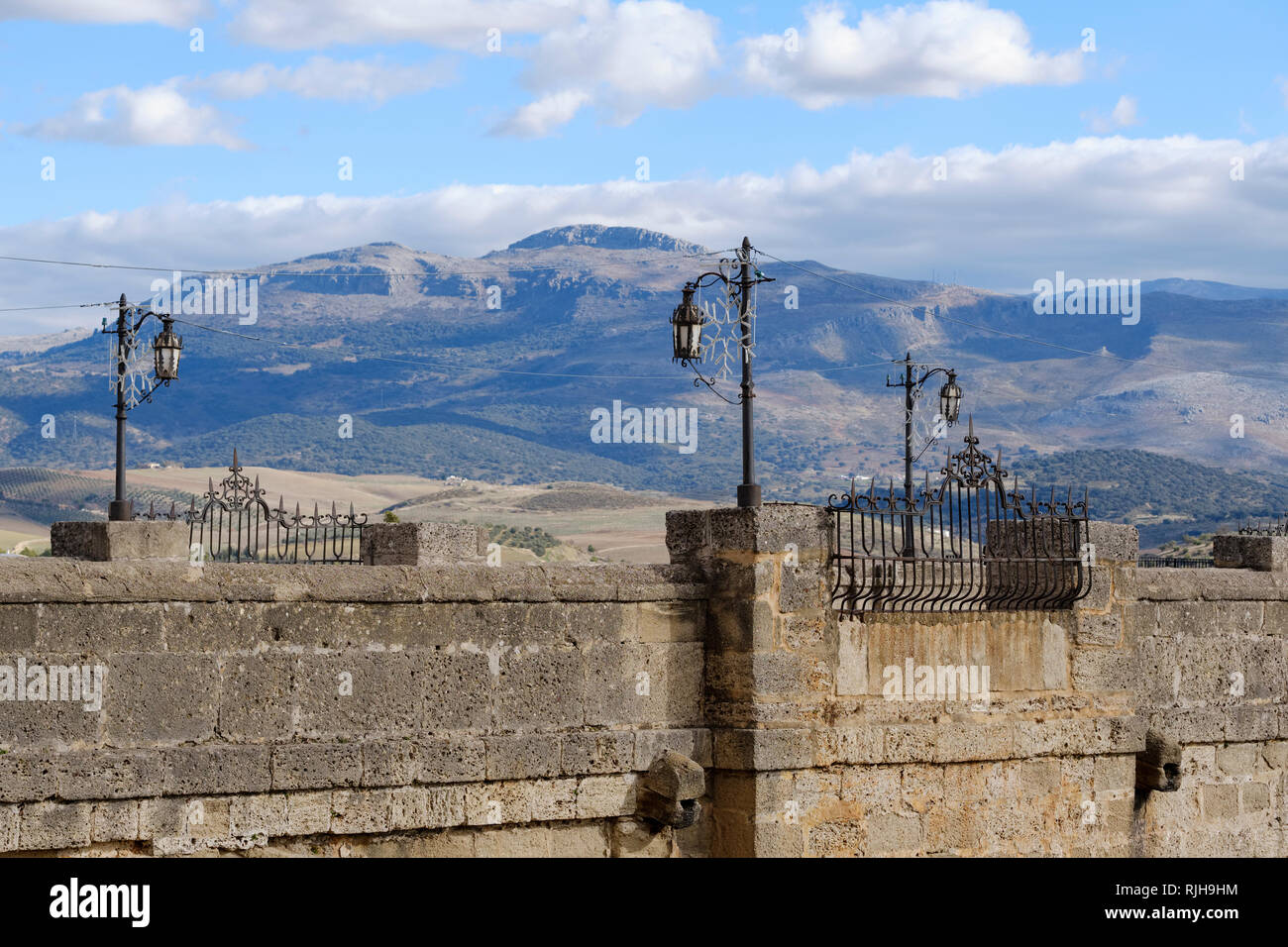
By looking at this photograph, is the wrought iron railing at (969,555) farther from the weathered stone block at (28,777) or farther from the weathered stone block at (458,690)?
the weathered stone block at (28,777)

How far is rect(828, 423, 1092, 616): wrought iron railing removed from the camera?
8.49 m

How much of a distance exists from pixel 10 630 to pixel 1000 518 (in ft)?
18.9

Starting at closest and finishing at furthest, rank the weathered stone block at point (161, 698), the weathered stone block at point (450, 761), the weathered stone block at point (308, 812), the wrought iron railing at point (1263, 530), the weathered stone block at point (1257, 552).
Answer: the weathered stone block at point (161, 698)
the weathered stone block at point (308, 812)
the weathered stone block at point (450, 761)
the weathered stone block at point (1257, 552)
the wrought iron railing at point (1263, 530)

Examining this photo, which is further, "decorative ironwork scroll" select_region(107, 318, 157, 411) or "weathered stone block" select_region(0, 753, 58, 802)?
"decorative ironwork scroll" select_region(107, 318, 157, 411)

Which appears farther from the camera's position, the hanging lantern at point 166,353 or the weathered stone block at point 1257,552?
the hanging lantern at point 166,353

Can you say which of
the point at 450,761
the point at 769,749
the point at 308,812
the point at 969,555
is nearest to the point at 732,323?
the point at 969,555

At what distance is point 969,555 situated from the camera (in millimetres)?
8586

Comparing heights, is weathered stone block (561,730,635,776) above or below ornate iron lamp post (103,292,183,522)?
below

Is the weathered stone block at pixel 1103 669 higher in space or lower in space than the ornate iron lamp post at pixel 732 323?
lower

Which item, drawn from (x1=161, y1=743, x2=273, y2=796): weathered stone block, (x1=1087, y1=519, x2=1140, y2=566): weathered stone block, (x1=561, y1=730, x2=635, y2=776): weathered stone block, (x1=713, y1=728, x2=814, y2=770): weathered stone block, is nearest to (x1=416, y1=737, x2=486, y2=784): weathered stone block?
(x1=561, y1=730, x2=635, y2=776): weathered stone block

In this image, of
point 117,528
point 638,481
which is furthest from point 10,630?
point 638,481

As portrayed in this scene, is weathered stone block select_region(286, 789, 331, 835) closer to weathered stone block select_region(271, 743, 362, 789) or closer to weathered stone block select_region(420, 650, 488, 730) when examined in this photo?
weathered stone block select_region(271, 743, 362, 789)

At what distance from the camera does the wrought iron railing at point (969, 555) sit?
27.9 ft

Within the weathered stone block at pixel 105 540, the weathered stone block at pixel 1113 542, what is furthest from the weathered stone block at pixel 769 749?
the weathered stone block at pixel 105 540
